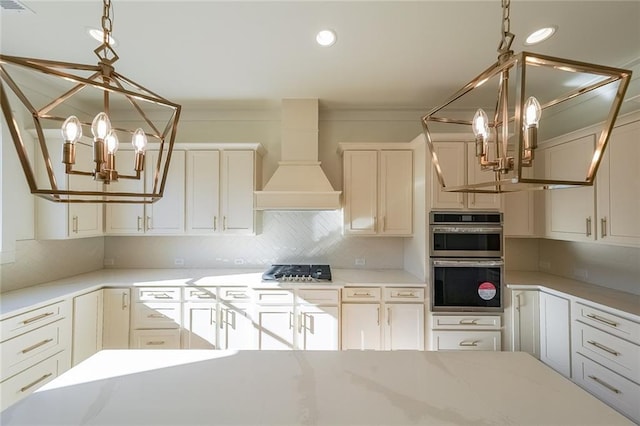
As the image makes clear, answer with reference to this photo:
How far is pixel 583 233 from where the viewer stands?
2.30 m

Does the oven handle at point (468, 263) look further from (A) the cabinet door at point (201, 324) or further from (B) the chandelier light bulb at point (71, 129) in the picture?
(B) the chandelier light bulb at point (71, 129)

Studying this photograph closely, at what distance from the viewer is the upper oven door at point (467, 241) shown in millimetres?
2486

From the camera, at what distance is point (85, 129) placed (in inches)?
119

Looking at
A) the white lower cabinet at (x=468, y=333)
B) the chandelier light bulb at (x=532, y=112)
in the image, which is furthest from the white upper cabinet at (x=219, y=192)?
the chandelier light bulb at (x=532, y=112)

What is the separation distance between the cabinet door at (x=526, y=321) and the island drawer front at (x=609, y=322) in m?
0.36

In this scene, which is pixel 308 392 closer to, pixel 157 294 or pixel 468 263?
A: pixel 468 263

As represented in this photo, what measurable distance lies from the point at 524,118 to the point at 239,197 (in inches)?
103

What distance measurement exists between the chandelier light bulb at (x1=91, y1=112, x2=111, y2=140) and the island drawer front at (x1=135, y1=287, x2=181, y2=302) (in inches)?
83.6

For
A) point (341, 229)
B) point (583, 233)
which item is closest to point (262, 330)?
point (341, 229)

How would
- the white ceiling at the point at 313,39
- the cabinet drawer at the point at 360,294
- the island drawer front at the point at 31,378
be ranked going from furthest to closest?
1. the cabinet drawer at the point at 360,294
2. the island drawer front at the point at 31,378
3. the white ceiling at the point at 313,39

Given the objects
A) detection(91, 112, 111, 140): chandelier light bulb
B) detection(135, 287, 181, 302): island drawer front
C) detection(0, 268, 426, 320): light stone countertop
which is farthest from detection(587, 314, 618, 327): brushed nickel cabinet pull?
detection(135, 287, 181, 302): island drawer front

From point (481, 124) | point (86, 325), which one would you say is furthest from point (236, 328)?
point (481, 124)

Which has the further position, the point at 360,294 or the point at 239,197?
the point at 239,197

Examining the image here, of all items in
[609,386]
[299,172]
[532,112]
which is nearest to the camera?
[532,112]
